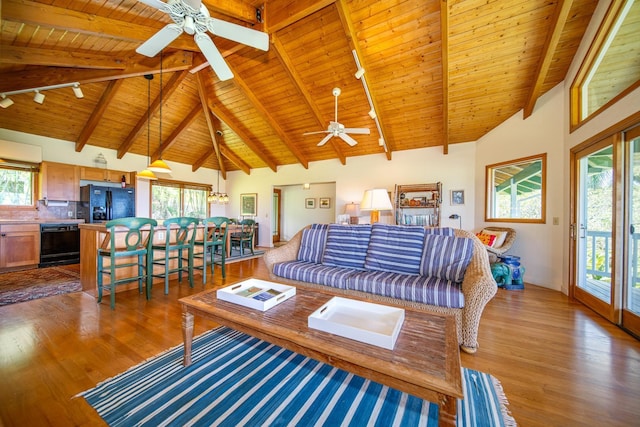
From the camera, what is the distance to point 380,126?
506 cm

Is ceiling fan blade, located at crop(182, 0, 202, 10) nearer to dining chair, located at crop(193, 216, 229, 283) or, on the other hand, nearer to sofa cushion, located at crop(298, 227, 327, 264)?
sofa cushion, located at crop(298, 227, 327, 264)

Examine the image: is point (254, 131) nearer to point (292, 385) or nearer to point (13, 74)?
point (13, 74)

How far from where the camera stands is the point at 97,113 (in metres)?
5.19

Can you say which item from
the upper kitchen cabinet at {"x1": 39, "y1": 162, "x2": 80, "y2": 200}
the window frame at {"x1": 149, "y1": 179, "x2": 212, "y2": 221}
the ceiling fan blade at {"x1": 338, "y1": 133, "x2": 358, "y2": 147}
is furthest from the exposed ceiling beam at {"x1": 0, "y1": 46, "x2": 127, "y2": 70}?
the ceiling fan blade at {"x1": 338, "y1": 133, "x2": 358, "y2": 147}

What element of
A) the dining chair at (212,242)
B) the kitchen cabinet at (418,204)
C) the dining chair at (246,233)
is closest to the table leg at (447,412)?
the dining chair at (212,242)

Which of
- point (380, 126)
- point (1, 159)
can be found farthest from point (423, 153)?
point (1, 159)

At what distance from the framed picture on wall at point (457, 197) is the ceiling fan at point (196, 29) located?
4.73m

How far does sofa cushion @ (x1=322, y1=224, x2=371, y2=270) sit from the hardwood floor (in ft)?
4.47

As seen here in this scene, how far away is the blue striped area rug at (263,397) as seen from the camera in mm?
1317

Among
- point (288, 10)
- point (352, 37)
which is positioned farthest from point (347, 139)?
point (288, 10)

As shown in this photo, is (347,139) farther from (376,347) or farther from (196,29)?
(376,347)

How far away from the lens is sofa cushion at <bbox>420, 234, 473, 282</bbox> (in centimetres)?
236

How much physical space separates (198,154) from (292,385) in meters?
8.04

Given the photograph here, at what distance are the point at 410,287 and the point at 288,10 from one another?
12.6 ft
